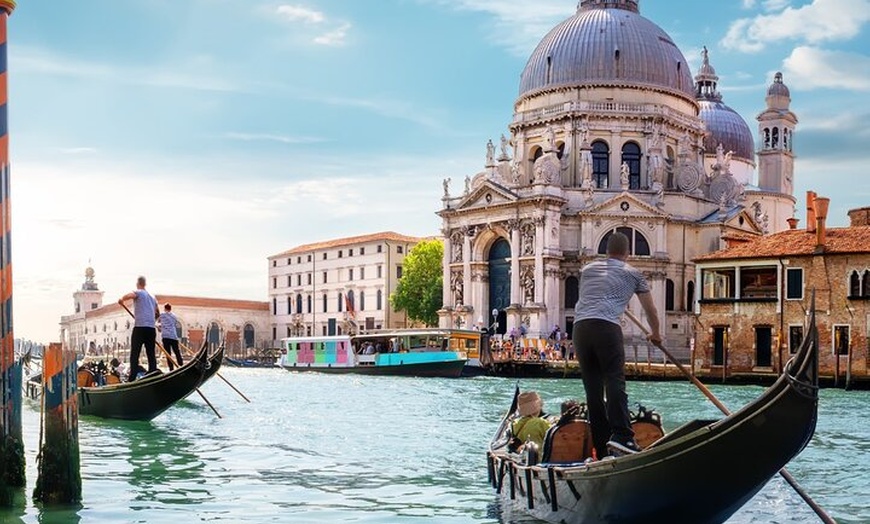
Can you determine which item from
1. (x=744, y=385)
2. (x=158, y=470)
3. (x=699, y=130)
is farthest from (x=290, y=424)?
(x=699, y=130)

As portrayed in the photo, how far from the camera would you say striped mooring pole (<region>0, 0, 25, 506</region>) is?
751cm

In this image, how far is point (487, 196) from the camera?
1724 inches

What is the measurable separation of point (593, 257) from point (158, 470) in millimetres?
32190

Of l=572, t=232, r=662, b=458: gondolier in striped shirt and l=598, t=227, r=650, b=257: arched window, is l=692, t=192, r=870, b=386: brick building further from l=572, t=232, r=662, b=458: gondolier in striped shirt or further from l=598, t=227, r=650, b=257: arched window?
l=572, t=232, r=662, b=458: gondolier in striped shirt

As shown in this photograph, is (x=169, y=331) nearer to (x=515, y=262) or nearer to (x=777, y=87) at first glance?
(x=515, y=262)

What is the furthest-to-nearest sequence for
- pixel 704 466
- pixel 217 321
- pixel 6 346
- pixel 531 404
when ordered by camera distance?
pixel 217 321, pixel 531 404, pixel 6 346, pixel 704 466

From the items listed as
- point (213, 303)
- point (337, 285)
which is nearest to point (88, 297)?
point (213, 303)

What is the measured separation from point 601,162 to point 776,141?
2026cm

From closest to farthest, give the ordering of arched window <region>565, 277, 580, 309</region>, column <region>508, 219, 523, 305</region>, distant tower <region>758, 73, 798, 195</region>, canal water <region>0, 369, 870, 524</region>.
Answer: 1. canal water <region>0, 369, 870, 524</region>
2. column <region>508, 219, 523, 305</region>
3. arched window <region>565, 277, 580, 309</region>
4. distant tower <region>758, 73, 798, 195</region>

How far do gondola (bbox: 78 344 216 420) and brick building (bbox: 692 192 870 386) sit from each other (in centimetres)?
1552

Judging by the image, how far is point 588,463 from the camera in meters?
6.58

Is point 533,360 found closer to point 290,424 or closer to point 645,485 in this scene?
point 290,424

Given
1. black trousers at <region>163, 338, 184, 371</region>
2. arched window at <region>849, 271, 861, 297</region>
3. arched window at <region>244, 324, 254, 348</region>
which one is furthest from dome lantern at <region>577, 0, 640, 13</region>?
black trousers at <region>163, 338, 184, 371</region>

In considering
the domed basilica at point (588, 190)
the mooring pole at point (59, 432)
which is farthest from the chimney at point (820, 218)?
the mooring pole at point (59, 432)
